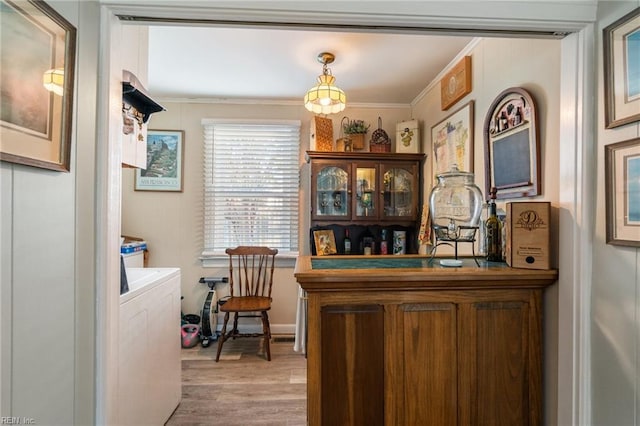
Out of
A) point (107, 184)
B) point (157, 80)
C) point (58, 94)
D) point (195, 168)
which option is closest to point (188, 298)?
point (195, 168)

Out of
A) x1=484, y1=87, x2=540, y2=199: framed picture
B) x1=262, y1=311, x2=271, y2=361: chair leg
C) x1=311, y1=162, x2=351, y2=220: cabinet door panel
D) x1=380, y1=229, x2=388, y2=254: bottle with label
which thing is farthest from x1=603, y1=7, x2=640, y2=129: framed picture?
x1=262, y1=311, x2=271, y2=361: chair leg

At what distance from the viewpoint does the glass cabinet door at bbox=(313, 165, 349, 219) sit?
289cm

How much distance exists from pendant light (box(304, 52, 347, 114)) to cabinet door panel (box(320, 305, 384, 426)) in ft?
5.22

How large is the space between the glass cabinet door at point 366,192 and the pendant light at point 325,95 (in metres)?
0.79

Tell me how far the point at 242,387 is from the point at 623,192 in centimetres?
246

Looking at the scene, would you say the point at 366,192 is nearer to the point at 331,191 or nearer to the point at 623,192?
the point at 331,191

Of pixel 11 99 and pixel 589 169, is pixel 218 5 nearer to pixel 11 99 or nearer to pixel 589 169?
pixel 11 99

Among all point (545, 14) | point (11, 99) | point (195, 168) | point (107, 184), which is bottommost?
point (107, 184)

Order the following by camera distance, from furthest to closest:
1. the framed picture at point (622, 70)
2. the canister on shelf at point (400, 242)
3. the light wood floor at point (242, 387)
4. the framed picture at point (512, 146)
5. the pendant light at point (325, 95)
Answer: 1. the canister on shelf at point (400, 242)
2. the pendant light at point (325, 95)
3. the light wood floor at point (242, 387)
4. the framed picture at point (512, 146)
5. the framed picture at point (622, 70)

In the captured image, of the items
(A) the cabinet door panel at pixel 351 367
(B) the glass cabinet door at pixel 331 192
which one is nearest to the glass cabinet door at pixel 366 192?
(B) the glass cabinet door at pixel 331 192

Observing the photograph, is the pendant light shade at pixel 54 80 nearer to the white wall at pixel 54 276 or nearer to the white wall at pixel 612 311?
the white wall at pixel 54 276

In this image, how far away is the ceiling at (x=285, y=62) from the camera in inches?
78.8

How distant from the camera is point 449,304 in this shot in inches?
45.4

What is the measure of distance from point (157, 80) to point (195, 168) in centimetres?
89
